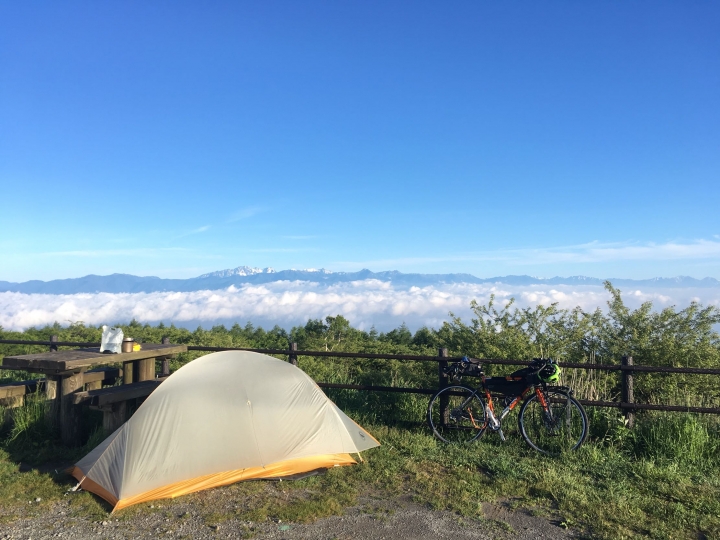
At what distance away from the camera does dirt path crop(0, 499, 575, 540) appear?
4.39 m

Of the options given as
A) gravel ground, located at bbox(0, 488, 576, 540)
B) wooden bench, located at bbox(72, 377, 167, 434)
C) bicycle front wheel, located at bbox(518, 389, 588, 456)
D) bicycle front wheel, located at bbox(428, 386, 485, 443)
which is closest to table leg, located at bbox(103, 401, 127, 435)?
wooden bench, located at bbox(72, 377, 167, 434)

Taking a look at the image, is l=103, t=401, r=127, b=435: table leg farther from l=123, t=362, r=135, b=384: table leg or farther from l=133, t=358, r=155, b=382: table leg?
l=123, t=362, r=135, b=384: table leg

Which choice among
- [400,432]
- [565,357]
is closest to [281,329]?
[565,357]

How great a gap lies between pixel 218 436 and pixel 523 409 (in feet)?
12.7

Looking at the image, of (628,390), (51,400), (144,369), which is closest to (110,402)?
(51,400)

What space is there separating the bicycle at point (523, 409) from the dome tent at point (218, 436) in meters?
1.59

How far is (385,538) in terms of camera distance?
436 centimetres

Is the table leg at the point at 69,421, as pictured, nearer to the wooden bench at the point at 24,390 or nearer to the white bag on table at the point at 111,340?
the wooden bench at the point at 24,390

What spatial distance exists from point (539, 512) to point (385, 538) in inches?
59.3

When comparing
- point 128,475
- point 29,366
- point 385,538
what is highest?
point 29,366

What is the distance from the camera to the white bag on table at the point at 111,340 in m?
7.70

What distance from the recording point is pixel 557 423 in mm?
6820

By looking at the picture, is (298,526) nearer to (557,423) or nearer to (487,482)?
(487,482)

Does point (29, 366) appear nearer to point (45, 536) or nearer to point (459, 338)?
point (45, 536)
